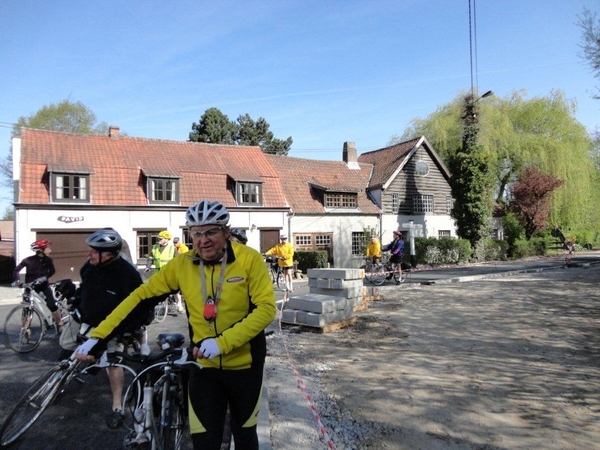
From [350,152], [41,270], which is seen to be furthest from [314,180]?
[41,270]

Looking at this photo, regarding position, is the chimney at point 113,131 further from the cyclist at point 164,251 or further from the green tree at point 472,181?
the green tree at point 472,181

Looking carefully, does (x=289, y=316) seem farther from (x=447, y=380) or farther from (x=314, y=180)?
(x=314, y=180)

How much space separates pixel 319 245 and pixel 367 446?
22.7 metres

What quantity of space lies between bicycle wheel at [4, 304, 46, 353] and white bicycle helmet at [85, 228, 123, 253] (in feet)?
12.7

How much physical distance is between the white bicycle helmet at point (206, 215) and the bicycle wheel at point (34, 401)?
2171mm

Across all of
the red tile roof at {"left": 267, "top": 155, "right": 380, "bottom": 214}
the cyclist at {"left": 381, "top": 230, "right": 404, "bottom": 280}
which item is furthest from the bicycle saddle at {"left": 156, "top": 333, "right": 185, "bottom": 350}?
the red tile roof at {"left": 267, "top": 155, "right": 380, "bottom": 214}

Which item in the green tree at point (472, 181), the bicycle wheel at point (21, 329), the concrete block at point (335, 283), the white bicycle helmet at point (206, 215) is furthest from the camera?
the green tree at point (472, 181)

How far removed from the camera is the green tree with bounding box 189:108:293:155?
45.7 m

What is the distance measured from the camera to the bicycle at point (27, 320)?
285 inches

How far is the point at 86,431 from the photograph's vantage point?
4.29 meters

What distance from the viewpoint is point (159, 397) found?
3.11m

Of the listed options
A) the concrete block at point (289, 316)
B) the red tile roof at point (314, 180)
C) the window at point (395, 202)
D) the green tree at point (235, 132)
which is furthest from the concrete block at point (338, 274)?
the green tree at point (235, 132)

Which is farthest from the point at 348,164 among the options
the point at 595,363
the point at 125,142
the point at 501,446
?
the point at 501,446

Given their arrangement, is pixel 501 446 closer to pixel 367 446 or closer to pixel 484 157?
pixel 367 446
